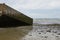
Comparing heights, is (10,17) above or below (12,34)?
above

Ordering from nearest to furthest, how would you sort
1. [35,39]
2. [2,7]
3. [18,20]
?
[35,39] → [2,7] → [18,20]

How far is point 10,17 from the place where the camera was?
19031 millimetres

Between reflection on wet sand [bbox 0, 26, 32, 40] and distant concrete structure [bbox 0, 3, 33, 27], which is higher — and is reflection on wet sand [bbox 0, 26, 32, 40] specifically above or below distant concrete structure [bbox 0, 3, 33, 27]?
below

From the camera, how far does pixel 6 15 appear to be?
18781 millimetres

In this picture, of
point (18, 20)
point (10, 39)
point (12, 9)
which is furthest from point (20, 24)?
point (10, 39)

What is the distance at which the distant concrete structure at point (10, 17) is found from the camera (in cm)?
1864

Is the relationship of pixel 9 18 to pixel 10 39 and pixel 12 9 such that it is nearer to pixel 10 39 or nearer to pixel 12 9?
pixel 12 9

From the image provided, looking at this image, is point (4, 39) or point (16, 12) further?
point (16, 12)

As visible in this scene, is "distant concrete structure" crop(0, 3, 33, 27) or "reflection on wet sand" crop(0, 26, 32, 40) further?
"distant concrete structure" crop(0, 3, 33, 27)

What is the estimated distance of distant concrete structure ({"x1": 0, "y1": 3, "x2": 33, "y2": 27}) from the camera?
18641 mm

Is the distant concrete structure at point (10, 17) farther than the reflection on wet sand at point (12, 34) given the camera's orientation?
Yes

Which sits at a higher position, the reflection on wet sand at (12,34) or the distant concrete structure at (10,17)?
the distant concrete structure at (10,17)

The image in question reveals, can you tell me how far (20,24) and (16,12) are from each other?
1.74 m

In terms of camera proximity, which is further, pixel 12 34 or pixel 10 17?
pixel 10 17
